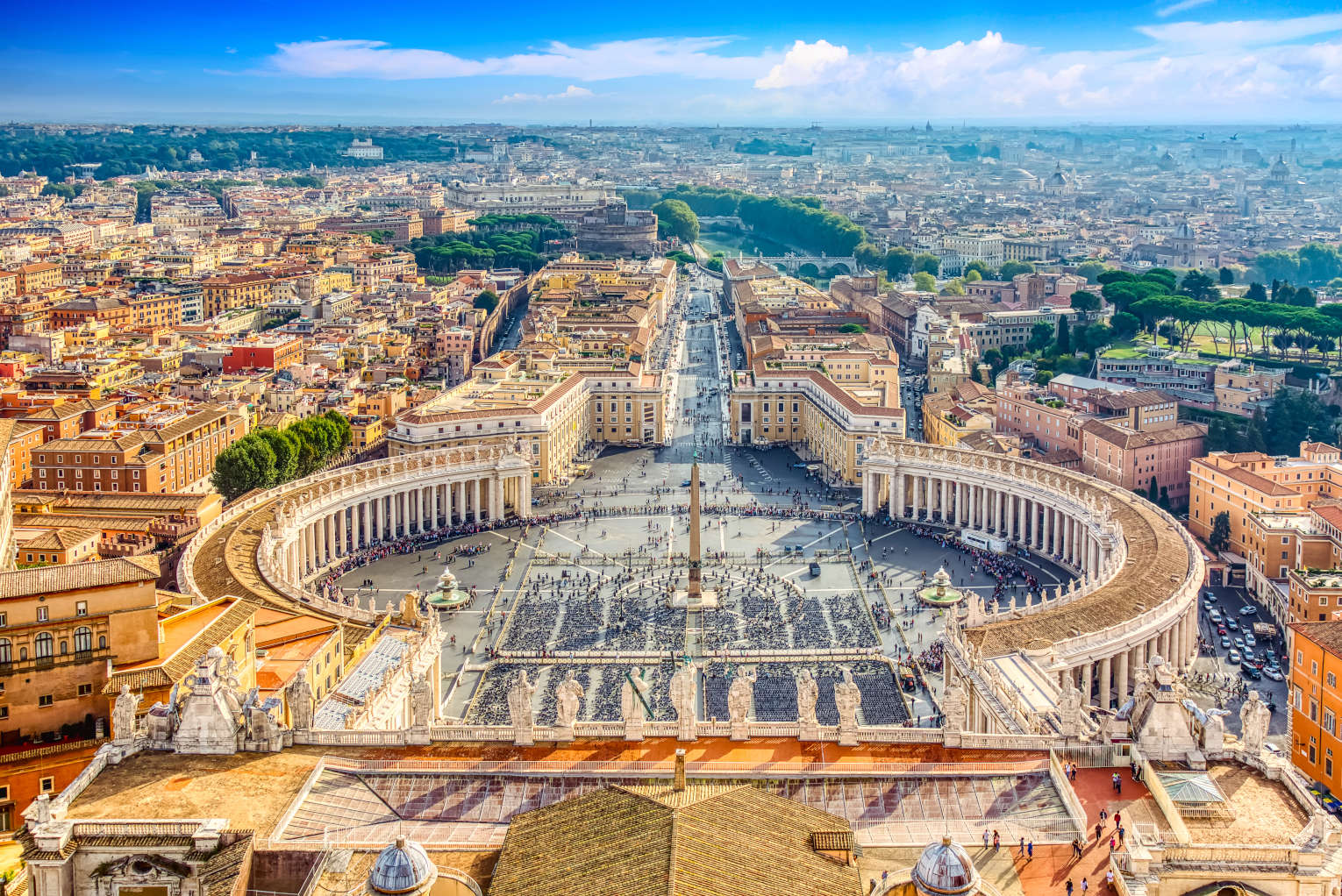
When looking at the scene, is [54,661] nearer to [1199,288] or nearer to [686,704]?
[686,704]

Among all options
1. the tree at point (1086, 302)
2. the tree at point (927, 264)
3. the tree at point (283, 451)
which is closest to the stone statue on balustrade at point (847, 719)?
the tree at point (283, 451)

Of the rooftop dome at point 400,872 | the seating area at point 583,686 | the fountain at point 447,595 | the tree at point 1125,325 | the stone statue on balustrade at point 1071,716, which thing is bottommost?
the seating area at point 583,686

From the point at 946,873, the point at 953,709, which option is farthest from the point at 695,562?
the point at 946,873

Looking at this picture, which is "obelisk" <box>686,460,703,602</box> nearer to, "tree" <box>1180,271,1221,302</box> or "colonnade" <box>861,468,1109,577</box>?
"colonnade" <box>861,468,1109,577</box>

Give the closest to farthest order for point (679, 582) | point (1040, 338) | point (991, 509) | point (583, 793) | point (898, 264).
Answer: point (583, 793)
point (679, 582)
point (991, 509)
point (1040, 338)
point (898, 264)

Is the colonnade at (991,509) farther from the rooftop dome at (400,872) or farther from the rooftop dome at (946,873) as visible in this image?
the rooftop dome at (400,872)

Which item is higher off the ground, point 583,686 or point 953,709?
point 953,709

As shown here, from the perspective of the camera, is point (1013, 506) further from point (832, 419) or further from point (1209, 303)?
point (1209, 303)

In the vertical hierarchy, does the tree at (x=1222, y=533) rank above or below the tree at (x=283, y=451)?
below
